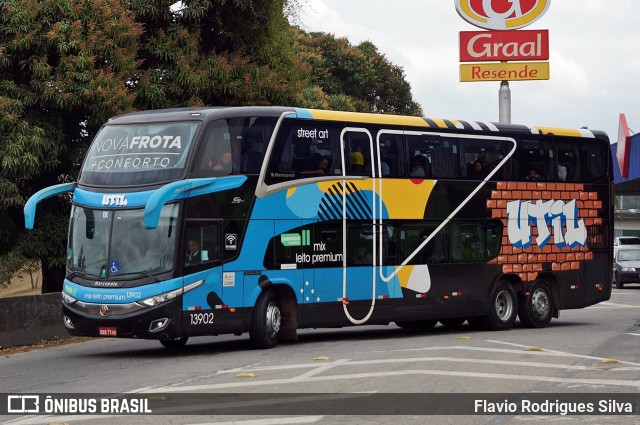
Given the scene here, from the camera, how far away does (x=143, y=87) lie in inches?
1004

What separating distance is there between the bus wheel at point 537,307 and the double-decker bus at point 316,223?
36 millimetres

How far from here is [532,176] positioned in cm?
2409

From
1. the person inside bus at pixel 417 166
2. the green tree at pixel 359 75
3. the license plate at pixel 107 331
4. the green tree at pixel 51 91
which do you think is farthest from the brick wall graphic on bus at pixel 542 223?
the green tree at pixel 359 75

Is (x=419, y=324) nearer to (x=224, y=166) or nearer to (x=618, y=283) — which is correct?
(x=224, y=166)

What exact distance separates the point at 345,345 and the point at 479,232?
16.3 feet

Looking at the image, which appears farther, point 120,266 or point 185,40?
point 185,40

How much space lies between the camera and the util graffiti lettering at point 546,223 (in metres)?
23.8

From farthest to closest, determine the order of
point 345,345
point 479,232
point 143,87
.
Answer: point 143,87 < point 479,232 < point 345,345

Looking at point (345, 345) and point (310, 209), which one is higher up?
point (310, 209)

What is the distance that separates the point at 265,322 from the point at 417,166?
4683mm

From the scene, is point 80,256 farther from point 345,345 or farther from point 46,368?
point 345,345

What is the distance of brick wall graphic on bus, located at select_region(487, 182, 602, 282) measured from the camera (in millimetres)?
23531

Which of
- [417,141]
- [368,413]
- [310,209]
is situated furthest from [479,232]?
[368,413]
